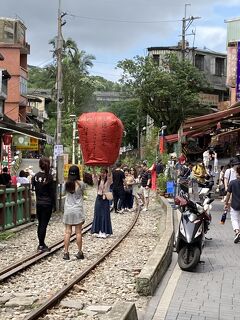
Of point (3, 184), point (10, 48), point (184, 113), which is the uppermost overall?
point (10, 48)

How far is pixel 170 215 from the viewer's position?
55.7 ft

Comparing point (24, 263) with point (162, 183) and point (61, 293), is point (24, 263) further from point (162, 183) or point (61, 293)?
point (162, 183)

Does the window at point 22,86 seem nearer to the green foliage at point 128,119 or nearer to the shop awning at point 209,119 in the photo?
the green foliage at point 128,119

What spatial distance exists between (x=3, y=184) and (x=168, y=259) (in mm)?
6927

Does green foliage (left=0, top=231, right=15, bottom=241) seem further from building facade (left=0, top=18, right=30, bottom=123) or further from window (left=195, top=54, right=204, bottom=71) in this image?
window (left=195, top=54, right=204, bottom=71)

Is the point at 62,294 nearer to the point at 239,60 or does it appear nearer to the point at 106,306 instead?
the point at 106,306

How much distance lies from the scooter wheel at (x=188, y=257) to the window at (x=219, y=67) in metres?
50.0

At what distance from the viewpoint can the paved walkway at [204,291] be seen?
6891mm

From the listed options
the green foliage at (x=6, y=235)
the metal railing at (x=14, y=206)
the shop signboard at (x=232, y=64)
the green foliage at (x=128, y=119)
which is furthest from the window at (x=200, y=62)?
the green foliage at (x=6, y=235)

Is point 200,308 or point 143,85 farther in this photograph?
point 143,85

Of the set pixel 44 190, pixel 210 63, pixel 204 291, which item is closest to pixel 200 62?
pixel 210 63

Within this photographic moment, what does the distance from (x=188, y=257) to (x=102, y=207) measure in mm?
4571

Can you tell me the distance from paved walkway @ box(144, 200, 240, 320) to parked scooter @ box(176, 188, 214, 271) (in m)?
0.22

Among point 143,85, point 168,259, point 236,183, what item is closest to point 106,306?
point 168,259
